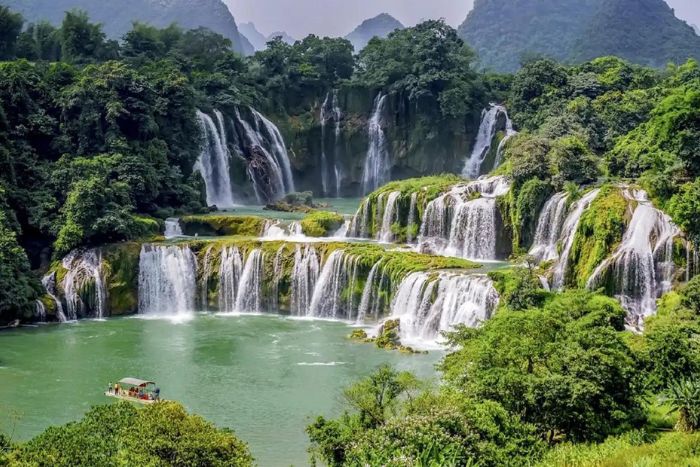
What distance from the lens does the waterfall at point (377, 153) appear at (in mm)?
56344

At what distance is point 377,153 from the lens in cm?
5666

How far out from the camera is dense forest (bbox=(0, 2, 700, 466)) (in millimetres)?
14375

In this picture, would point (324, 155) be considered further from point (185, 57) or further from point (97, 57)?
point (97, 57)

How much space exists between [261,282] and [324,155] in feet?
82.6

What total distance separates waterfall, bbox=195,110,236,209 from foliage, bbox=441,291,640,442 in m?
32.9

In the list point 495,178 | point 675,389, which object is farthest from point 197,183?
point 675,389

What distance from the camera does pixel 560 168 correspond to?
107 ft

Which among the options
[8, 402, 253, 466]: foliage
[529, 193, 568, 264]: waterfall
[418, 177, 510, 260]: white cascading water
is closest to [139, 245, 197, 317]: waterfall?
[418, 177, 510, 260]: white cascading water

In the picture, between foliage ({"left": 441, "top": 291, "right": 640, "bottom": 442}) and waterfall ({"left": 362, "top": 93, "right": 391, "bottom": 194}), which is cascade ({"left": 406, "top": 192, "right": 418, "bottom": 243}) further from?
waterfall ({"left": 362, "top": 93, "right": 391, "bottom": 194})

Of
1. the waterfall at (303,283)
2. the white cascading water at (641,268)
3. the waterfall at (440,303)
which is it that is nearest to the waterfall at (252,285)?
Result: the waterfall at (303,283)

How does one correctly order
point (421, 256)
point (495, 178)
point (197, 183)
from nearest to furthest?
point (421, 256), point (495, 178), point (197, 183)

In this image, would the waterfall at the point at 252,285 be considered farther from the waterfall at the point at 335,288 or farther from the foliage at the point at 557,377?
the foliage at the point at 557,377

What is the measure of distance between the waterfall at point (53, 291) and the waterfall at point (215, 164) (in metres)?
16.6

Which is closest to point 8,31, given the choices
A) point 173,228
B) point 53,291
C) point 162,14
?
point 173,228
